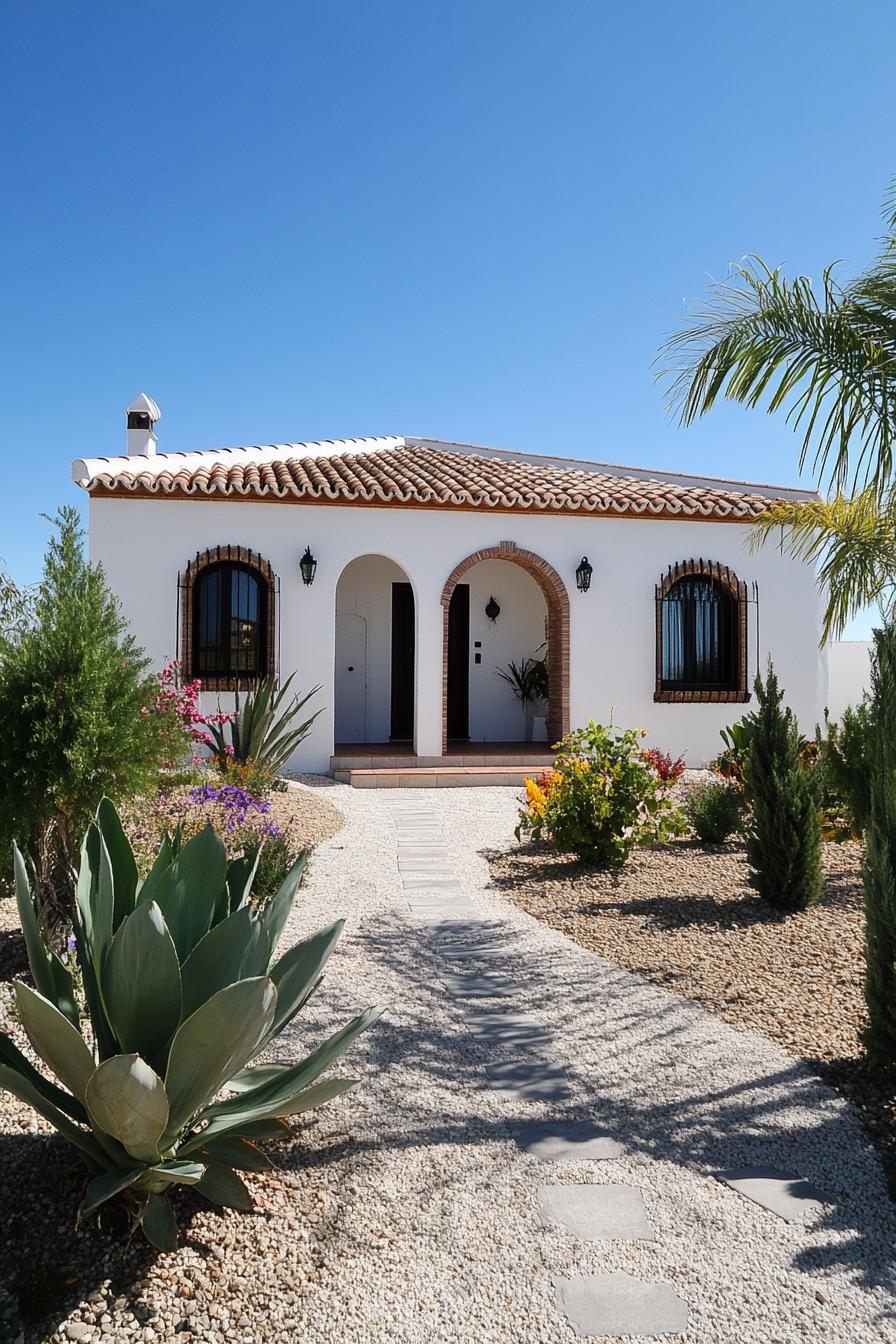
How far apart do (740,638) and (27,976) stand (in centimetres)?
1144

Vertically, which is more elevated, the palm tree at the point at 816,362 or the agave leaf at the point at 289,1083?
the palm tree at the point at 816,362

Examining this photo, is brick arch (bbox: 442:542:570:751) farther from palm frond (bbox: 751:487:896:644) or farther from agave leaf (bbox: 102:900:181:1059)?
agave leaf (bbox: 102:900:181:1059)

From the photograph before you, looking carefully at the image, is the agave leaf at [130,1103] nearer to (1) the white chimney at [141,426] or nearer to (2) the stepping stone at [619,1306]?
(2) the stepping stone at [619,1306]

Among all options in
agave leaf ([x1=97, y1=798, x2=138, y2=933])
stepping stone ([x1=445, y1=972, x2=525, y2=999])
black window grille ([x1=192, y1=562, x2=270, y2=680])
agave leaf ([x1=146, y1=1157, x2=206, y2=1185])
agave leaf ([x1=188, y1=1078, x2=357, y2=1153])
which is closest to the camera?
agave leaf ([x1=146, y1=1157, x2=206, y2=1185])

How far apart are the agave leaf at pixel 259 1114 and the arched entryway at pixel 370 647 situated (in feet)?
39.3

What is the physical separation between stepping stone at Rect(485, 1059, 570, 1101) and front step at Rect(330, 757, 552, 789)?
752 centimetres

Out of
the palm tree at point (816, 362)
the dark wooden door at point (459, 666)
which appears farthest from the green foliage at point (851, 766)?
the dark wooden door at point (459, 666)

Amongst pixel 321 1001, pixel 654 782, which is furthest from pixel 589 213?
pixel 321 1001

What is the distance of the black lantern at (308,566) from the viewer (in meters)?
11.7

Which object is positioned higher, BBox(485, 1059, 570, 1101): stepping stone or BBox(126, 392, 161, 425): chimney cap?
BBox(126, 392, 161, 425): chimney cap

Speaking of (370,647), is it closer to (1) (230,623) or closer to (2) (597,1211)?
(1) (230,623)

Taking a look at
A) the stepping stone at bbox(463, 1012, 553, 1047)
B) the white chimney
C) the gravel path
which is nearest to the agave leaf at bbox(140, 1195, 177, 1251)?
the gravel path

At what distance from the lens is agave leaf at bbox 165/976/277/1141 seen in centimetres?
197

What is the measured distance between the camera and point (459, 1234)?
229cm
